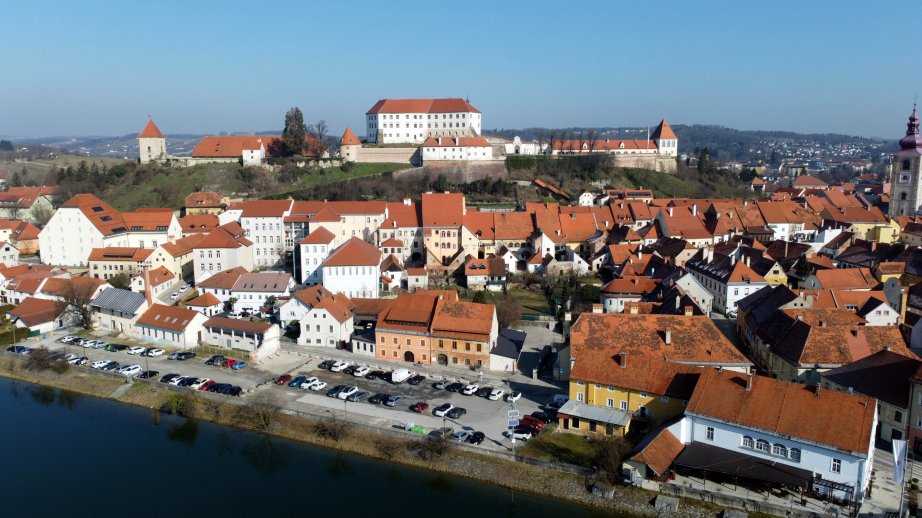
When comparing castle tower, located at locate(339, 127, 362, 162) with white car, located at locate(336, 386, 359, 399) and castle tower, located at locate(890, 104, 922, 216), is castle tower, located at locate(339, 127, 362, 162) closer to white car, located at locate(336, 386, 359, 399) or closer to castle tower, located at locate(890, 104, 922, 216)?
white car, located at locate(336, 386, 359, 399)

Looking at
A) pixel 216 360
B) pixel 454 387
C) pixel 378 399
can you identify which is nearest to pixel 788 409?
pixel 454 387

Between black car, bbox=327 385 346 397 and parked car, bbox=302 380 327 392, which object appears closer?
black car, bbox=327 385 346 397

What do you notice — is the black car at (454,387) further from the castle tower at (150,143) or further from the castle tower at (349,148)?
the castle tower at (150,143)

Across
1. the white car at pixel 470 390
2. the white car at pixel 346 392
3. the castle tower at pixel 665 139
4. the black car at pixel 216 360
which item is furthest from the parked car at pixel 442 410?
the castle tower at pixel 665 139

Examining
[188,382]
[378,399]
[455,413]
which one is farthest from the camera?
[188,382]

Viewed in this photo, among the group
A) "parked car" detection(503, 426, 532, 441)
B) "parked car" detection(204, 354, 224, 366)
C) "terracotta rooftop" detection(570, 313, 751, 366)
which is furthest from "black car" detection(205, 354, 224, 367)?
"terracotta rooftop" detection(570, 313, 751, 366)

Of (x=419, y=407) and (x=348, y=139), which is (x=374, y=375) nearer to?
(x=419, y=407)
